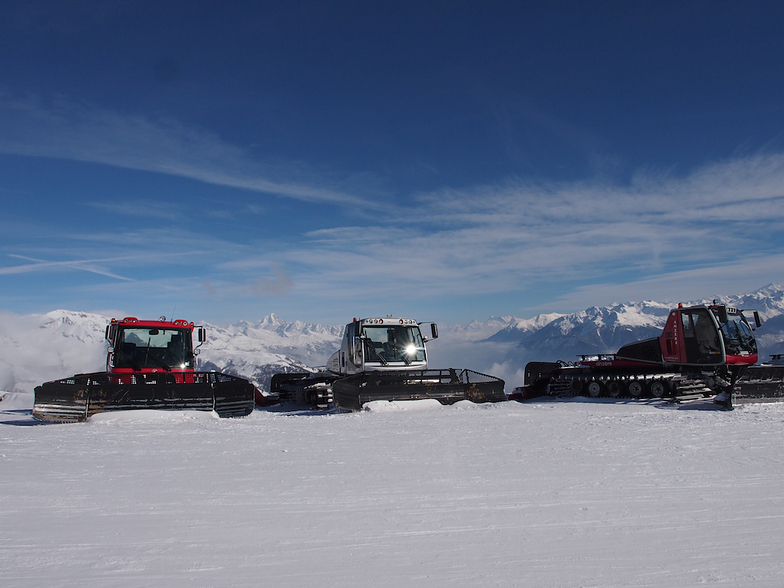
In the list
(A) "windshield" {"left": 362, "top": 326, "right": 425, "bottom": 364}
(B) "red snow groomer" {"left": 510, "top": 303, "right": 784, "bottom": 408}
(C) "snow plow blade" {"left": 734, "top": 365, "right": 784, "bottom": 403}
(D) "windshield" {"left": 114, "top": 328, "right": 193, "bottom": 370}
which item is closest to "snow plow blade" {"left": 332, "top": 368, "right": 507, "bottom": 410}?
(A) "windshield" {"left": 362, "top": 326, "right": 425, "bottom": 364}

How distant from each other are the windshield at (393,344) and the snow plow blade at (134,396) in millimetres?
3980

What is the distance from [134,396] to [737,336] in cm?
1599

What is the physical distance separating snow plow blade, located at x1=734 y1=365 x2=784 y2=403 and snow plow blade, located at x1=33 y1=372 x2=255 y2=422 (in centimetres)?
1199

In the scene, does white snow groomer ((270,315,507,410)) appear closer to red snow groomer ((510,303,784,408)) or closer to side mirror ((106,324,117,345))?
red snow groomer ((510,303,784,408))

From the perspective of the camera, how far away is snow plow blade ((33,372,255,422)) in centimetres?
1066

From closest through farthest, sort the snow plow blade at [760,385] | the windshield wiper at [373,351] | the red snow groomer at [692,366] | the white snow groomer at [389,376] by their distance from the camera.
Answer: the snow plow blade at [760,385] → the white snow groomer at [389,376] → the red snow groomer at [692,366] → the windshield wiper at [373,351]

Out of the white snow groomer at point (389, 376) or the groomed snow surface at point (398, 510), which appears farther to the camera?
the white snow groomer at point (389, 376)

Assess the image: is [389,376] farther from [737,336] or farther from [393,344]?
[737,336]

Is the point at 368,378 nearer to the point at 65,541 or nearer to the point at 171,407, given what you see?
the point at 171,407

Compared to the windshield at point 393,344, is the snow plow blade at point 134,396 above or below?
below

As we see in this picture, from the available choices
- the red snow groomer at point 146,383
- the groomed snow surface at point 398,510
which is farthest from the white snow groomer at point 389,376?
the groomed snow surface at point 398,510

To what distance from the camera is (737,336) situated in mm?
14617

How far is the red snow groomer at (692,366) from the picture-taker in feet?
43.3

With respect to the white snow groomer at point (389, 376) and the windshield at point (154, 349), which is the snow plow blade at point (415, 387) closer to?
the white snow groomer at point (389, 376)
